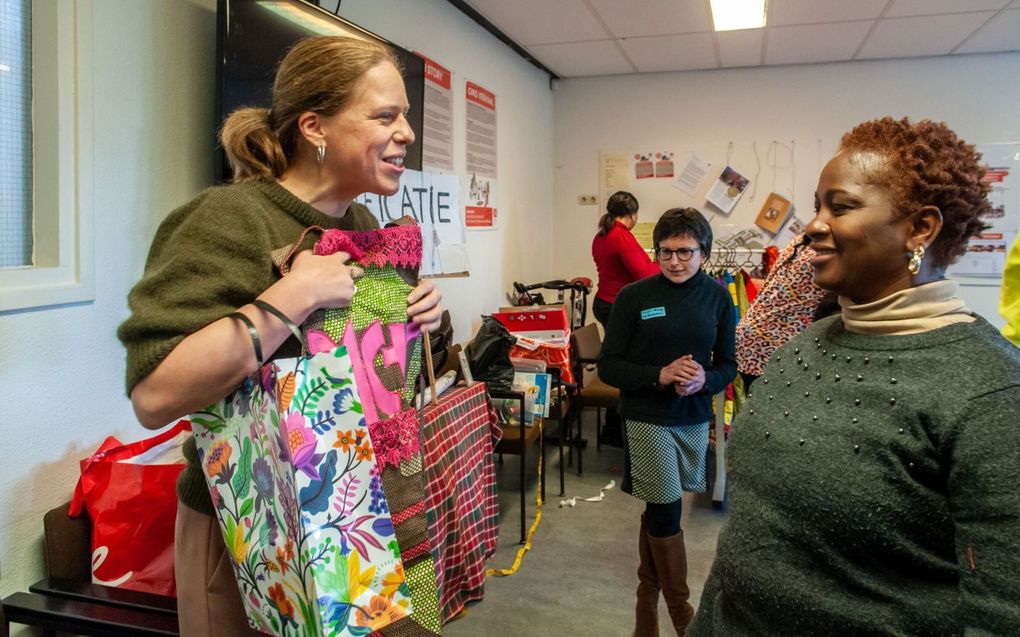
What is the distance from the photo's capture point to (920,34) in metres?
4.60

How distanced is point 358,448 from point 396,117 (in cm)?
53

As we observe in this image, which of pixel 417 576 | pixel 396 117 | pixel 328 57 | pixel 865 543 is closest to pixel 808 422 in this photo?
pixel 865 543

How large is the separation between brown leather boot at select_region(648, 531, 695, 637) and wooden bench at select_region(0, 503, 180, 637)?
4.46 ft

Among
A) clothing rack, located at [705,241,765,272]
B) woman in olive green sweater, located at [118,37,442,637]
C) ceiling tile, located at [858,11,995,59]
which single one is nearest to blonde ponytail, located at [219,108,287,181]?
woman in olive green sweater, located at [118,37,442,637]

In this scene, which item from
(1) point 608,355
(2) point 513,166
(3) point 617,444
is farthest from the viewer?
(2) point 513,166

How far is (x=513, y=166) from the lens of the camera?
4949mm

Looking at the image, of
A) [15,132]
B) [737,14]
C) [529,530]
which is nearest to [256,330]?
[15,132]

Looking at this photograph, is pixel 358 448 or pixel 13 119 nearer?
pixel 358 448

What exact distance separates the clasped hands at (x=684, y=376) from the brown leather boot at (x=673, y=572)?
0.46 metres

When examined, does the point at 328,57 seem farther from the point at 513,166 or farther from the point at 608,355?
the point at 513,166

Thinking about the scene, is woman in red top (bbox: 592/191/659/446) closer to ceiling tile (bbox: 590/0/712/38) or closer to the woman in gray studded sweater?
ceiling tile (bbox: 590/0/712/38)

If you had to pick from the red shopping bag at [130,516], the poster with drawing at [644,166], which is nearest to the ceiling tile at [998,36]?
the poster with drawing at [644,166]

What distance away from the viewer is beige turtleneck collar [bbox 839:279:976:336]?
92cm

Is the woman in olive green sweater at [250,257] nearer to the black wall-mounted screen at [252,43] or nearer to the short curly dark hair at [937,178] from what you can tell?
the short curly dark hair at [937,178]
